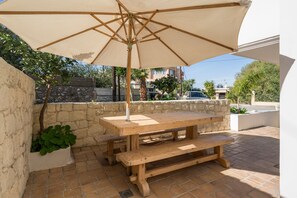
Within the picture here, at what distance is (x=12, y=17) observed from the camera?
2.08m

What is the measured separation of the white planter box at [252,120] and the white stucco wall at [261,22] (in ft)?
9.25

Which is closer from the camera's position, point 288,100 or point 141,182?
point 288,100

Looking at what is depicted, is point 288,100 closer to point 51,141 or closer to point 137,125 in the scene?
point 137,125

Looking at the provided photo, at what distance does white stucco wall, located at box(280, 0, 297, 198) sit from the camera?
67.2 inches

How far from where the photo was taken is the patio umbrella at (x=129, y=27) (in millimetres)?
1970

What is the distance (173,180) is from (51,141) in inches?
95.4

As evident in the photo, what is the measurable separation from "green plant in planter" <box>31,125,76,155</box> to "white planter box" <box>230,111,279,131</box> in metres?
5.55

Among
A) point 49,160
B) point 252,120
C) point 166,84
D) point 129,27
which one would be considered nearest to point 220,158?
point 129,27

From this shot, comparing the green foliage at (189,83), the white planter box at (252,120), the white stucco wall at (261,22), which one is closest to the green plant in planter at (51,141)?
the white stucco wall at (261,22)

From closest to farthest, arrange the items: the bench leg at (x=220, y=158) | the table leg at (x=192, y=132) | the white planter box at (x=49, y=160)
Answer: the white planter box at (x=49, y=160), the bench leg at (x=220, y=158), the table leg at (x=192, y=132)

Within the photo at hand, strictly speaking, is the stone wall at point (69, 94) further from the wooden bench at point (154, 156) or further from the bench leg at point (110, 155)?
the wooden bench at point (154, 156)

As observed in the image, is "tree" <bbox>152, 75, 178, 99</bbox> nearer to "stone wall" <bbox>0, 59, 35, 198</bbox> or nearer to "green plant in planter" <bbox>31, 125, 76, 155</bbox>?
"green plant in planter" <bbox>31, 125, 76, 155</bbox>

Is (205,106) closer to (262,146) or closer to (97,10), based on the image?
(262,146)

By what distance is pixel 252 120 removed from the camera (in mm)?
6418
